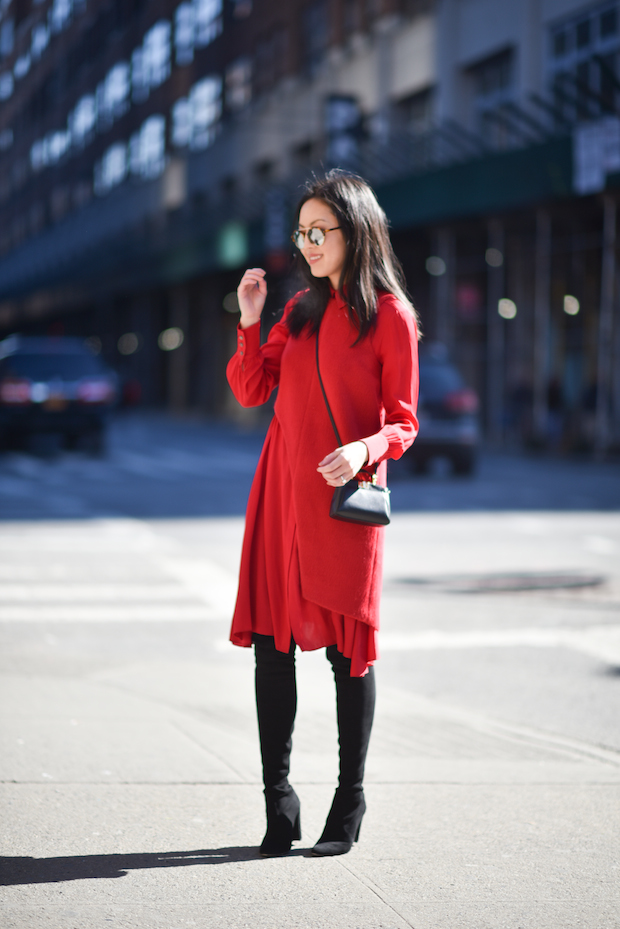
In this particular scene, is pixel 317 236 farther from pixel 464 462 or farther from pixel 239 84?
pixel 239 84

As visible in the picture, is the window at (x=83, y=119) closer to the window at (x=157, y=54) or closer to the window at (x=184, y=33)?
the window at (x=157, y=54)

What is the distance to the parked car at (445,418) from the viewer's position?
1919 centimetres

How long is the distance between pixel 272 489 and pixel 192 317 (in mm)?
48709

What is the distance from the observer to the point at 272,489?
11.7ft

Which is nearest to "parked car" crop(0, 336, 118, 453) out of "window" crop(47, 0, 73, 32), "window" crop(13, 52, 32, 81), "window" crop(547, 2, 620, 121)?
"window" crop(547, 2, 620, 121)

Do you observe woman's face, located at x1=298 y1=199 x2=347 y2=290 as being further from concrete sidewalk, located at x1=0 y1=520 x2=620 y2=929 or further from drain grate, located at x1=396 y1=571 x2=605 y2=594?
drain grate, located at x1=396 y1=571 x2=605 y2=594

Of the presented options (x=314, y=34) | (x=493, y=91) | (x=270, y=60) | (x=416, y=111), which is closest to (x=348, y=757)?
(x=493, y=91)

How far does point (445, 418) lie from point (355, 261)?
15.9 m

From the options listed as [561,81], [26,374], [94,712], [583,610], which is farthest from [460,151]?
[94,712]

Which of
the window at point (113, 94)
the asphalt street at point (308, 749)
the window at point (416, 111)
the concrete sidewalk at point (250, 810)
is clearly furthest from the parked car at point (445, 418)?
the window at point (113, 94)

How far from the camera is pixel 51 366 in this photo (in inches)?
874

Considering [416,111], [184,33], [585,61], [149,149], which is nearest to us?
[585,61]

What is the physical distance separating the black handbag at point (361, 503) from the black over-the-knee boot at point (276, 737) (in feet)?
1.45

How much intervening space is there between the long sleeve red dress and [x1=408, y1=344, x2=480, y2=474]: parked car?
15.6 metres
